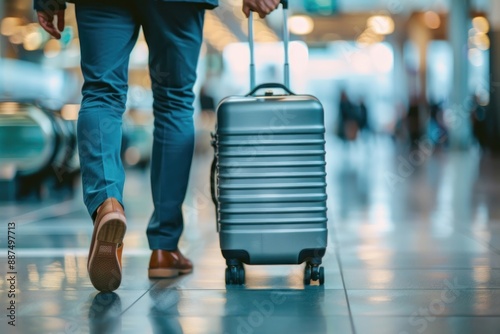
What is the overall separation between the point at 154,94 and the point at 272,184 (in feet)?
1.98

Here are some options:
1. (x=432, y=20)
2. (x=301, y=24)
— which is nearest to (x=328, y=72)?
(x=432, y=20)

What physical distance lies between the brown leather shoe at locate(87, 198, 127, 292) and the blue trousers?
0.09m

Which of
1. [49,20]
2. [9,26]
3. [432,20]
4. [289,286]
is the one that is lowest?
[289,286]

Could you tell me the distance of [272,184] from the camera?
2.87m

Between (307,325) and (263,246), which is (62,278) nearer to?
(263,246)

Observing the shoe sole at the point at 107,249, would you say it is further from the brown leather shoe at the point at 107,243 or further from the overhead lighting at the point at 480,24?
the overhead lighting at the point at 480,24

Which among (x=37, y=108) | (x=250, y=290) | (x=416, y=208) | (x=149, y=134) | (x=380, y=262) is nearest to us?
(x=250, y=290)

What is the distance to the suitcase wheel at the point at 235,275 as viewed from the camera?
9.42ft

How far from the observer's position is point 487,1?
1970 cm

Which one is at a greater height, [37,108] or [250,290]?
[37,108]

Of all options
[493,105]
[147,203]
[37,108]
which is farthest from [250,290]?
[493,105]

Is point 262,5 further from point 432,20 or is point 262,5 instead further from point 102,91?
point 432,20

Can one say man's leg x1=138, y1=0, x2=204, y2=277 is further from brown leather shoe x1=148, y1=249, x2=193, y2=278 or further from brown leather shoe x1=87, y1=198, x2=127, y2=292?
brown leather shoe x1=87, y1=198, x2=127, y2=292

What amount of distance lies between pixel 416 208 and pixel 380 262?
2712mm
